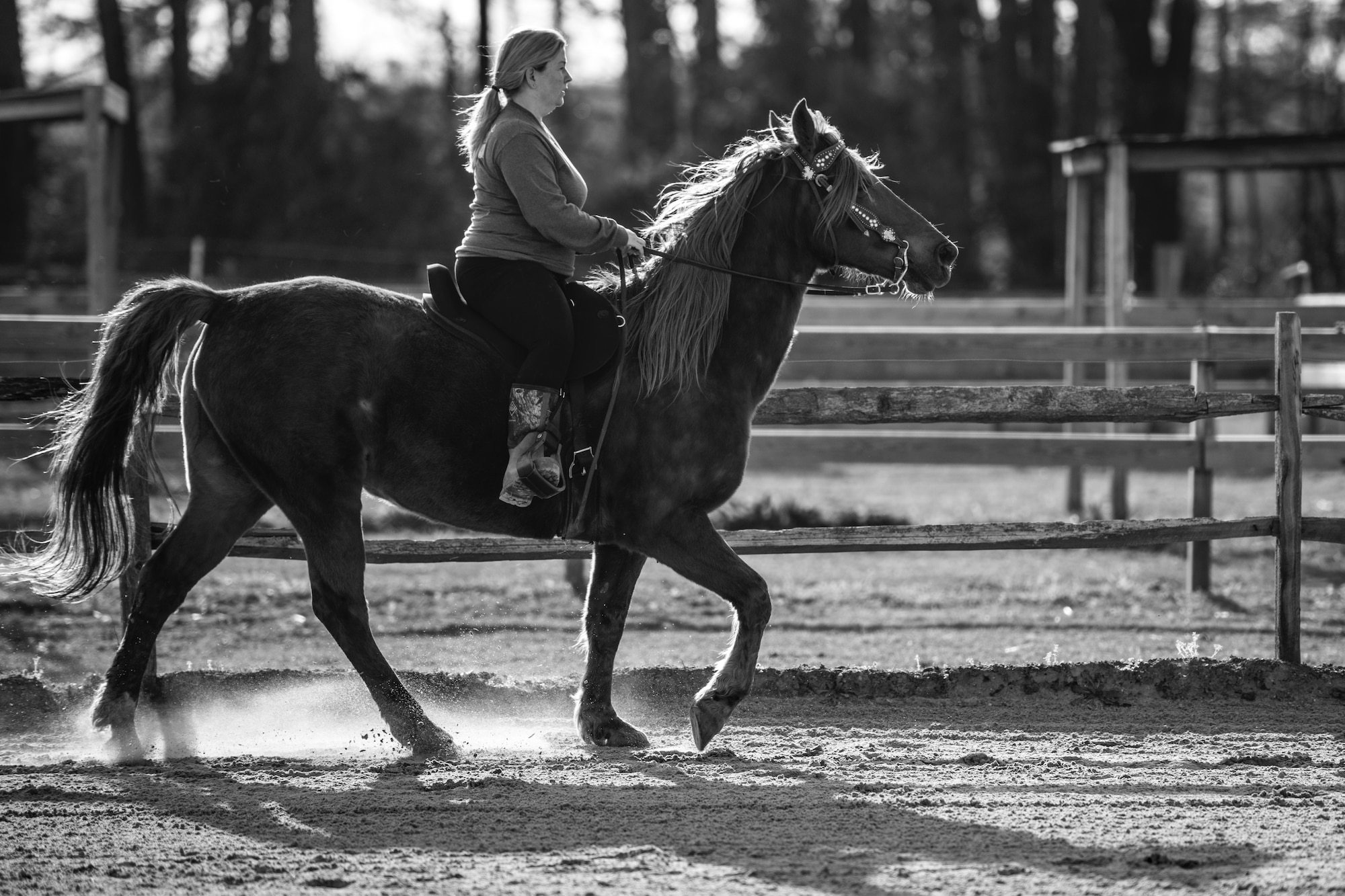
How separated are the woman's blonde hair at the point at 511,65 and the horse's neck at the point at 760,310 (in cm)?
106

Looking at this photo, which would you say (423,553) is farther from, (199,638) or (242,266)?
(242,266)

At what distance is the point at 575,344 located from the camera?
17.1 ft

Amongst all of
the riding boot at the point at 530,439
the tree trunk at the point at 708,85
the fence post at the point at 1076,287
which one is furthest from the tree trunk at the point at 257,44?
the riding boot at the point at 530,439

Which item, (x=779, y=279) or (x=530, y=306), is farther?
(x=779, y=279)

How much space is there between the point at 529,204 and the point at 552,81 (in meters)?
0.53

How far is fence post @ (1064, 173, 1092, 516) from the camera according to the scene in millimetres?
12562

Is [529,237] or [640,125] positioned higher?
[640,125]

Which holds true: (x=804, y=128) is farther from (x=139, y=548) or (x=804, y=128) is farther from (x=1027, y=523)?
(x=139, y=548)

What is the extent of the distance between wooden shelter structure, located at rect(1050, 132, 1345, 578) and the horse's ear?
7.14 metres

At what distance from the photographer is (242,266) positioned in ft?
83.1

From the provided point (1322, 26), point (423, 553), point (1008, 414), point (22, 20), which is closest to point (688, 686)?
point (423, 553)

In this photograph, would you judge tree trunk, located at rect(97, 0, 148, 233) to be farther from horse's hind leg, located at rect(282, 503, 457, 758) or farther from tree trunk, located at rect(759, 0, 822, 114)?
horse's hind leg, located at rect(282, 503, 457, 758)

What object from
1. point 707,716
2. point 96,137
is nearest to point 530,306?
point 707,716

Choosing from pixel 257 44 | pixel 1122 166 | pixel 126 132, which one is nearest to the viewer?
pixel 1122 166
